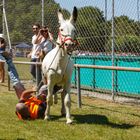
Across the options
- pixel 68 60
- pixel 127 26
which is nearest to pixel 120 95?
pixel 127 26

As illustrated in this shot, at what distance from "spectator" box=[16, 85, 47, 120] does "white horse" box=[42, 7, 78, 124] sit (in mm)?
191

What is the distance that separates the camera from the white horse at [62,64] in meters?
7.61

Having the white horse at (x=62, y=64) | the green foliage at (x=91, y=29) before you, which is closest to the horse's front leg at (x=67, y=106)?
the white horse at (x=62, y=64)

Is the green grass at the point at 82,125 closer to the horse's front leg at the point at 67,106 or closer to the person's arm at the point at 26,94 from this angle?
the horse's front leg at the point at 67,106

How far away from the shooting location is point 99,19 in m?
12.0

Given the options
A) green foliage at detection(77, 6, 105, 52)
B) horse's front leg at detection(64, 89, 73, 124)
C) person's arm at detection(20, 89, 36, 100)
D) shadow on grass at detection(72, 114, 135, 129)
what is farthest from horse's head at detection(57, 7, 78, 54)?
green foliage at detection(77, 6, 105, 52)

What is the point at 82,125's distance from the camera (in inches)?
307

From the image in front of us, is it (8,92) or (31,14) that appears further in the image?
(31,14)

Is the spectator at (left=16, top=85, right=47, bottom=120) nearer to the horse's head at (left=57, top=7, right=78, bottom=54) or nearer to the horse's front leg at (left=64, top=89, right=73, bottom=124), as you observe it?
the horse's front leg at (left=64, top=89, right=73, bottom=124)

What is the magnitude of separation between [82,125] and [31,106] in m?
1.11

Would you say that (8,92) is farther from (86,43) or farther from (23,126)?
(23,126)

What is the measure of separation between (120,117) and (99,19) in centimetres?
397

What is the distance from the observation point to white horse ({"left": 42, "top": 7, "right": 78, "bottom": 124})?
299 inches

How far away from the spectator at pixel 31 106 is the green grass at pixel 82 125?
0.20 m
